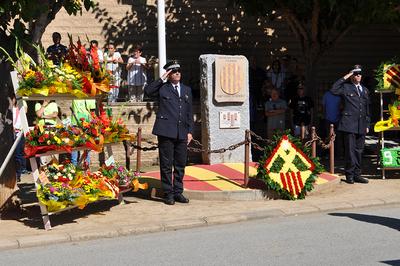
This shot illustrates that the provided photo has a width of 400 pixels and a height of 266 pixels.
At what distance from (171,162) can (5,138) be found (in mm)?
2369

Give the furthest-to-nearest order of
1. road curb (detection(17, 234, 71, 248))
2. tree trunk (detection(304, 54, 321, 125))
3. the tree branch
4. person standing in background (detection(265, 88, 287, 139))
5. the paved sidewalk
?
tree trunk (detection(304, 54, 321, 125)) → the tree branch → person standing in background (detection(265, 88, 287, 139)) → the paved sidewalk → road curb (detection(17, 234, 71, 248))

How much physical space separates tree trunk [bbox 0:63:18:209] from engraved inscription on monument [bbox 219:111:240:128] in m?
4.72

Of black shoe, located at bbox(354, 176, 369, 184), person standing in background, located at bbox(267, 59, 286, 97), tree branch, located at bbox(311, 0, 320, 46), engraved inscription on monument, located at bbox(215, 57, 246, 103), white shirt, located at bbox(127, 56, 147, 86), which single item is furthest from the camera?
person standing in background, located at bbox(267, 59, 286, 97)

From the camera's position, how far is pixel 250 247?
7.38 meters

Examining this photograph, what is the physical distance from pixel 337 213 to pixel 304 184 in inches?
39.3

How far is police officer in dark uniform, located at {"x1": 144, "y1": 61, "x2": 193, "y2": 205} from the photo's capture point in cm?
966

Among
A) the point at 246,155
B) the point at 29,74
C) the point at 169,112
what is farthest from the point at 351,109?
the point at 29,74

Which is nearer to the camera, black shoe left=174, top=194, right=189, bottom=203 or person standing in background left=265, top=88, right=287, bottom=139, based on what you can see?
black shoe left=174, top=194, right=189, bottom=203

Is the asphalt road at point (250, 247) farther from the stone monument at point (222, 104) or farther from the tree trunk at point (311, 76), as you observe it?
the tree trunk at point (311, 76)

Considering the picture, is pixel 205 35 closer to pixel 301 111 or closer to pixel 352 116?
pixel 301 111

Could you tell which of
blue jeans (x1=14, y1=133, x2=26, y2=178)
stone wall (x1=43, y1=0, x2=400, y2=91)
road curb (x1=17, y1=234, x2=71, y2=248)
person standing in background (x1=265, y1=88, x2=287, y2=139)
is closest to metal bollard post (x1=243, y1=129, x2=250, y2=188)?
road curb (x1=17, y1=234, x2=71, y2=248)

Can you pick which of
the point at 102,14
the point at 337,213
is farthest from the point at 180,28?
the point at 337,213

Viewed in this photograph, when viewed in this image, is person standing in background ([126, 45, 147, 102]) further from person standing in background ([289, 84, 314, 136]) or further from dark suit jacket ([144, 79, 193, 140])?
dark suit jacket ([144, 79, 193, 140])

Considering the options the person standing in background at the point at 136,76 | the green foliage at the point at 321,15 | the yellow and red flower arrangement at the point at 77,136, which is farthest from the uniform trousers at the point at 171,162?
the person standing in background at the point at 136,76
